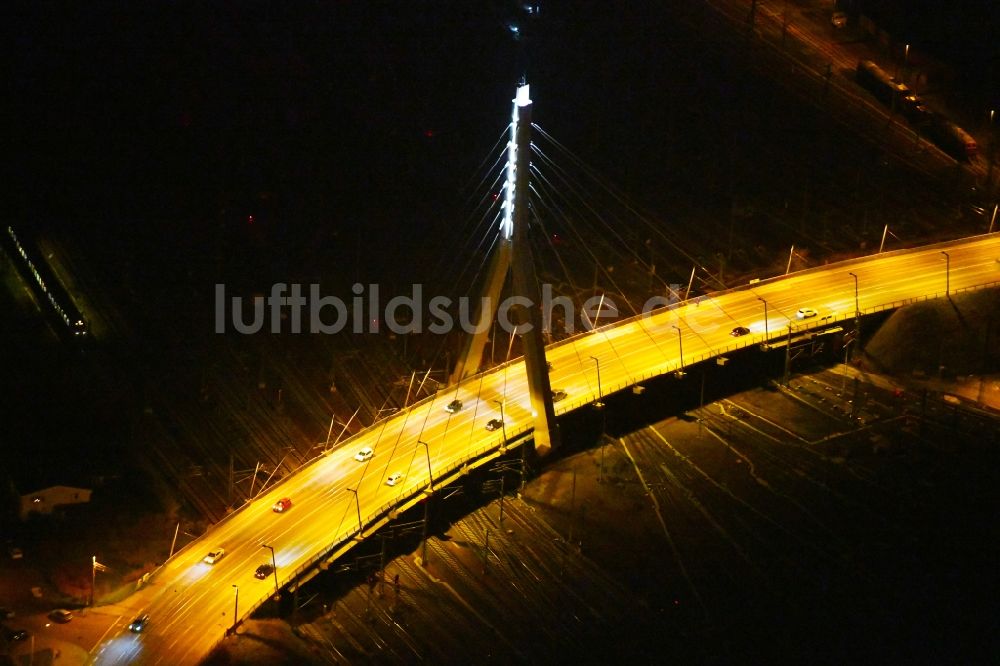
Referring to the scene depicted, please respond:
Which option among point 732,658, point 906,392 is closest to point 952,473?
point 906,392

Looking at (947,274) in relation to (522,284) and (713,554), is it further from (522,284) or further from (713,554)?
(522,284)

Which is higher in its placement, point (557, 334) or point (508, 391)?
point (557, 334)

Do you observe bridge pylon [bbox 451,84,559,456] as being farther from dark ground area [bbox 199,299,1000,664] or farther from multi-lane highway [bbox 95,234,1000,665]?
dark ground area [bbox 199,299,1000,664]

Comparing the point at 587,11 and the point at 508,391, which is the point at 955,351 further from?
the point at 587,11

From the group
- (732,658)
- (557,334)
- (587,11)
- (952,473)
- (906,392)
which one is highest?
(587,11)

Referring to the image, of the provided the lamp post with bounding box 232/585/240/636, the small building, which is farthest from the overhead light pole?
the small building

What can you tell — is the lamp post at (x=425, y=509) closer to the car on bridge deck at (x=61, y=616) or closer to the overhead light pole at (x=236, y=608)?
the overhead light pole at (x=236, y=608)

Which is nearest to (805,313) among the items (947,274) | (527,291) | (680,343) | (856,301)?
(856,301)
